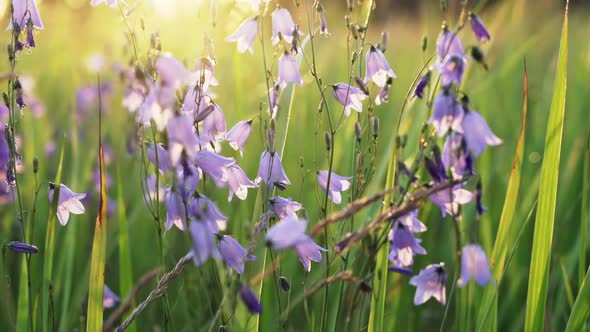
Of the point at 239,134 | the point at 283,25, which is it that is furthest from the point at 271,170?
the point at 283,25

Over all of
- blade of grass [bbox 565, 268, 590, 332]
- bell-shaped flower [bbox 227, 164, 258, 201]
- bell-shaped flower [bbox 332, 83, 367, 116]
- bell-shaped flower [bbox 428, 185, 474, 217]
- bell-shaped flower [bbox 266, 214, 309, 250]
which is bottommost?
blade of grass [bbox 565, 268, 590, 332]

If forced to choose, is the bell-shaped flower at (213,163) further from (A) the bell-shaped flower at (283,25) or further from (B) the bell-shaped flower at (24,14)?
(B) the bell-shaped flower at (24,14)

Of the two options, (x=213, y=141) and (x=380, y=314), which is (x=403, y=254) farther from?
(x=213, y=141)

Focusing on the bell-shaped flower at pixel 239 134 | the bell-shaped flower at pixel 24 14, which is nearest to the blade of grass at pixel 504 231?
the bell-shaped flower at pixel 239 134

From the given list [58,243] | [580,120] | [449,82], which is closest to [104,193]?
[449,82]

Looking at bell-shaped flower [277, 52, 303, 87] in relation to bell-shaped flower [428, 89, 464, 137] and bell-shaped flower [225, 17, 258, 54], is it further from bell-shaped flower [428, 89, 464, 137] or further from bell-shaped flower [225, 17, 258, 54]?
bell-shaped flower [428, 89, 464, 137]

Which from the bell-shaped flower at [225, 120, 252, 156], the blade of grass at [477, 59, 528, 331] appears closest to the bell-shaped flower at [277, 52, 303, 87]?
the bell-shaped flower at [225, 120, 252, 156]
